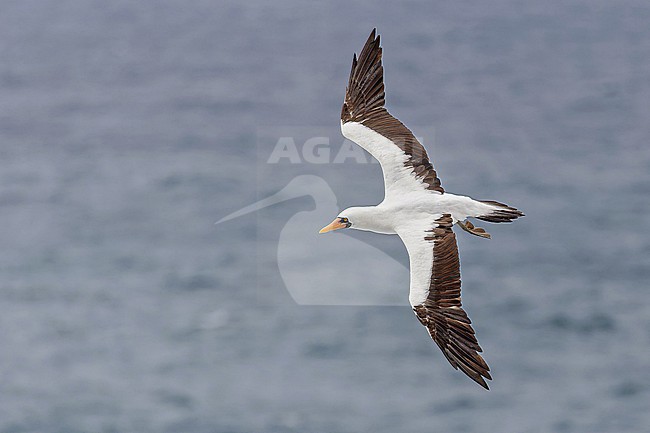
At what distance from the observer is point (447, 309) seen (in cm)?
2291

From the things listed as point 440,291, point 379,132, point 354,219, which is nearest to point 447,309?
point 440,291

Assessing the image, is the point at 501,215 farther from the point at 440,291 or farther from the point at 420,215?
the point at 440,291

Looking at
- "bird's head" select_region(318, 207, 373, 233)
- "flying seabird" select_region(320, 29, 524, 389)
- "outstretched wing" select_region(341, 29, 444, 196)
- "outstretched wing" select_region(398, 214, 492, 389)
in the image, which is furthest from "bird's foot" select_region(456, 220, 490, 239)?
"bird's head" select_region(318, 207, 373, 233)

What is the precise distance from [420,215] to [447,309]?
80.3 inches

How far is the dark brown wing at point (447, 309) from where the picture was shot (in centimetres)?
2258

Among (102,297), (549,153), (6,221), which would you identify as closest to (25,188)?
(6,221)

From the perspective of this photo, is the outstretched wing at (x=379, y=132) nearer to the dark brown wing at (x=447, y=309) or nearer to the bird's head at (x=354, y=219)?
the bird's head at (x=354, y=219)

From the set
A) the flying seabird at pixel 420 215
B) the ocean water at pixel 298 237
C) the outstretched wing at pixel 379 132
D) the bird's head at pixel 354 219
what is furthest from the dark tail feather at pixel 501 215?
the ocean water at pixel 298 237

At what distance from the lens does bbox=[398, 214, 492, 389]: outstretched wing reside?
22.7 metres

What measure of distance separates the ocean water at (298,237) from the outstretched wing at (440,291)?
28.8m

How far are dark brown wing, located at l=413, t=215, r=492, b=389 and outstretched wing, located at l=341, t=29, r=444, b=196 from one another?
1.90m

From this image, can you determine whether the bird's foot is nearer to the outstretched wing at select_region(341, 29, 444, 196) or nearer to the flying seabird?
the flying seabird

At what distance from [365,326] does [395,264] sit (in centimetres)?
445

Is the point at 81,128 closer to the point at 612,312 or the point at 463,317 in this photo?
the point at 612,312
